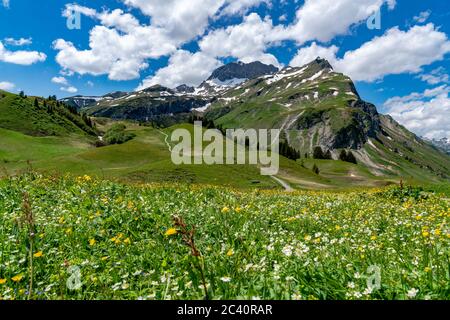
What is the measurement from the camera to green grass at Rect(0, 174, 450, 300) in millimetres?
4672

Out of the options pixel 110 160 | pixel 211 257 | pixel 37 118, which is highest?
pixel 37 118

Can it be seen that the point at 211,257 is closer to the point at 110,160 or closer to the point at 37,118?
the point at 110,160

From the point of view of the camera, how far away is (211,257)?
6.19 metres

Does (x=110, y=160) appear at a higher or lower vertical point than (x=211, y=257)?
higher

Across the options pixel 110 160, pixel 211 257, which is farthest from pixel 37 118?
pixel 211 257

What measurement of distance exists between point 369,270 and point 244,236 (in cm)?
332

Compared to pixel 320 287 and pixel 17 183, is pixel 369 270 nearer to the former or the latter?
pixel 320 287

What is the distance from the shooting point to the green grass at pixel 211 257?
184 inches

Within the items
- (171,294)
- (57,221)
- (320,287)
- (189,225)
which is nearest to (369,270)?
(320,287)

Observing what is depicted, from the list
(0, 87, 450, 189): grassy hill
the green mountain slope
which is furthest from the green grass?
the green mountain slope

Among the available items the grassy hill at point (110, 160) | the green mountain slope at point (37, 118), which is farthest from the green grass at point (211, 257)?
the green mountain slope at point (37, 118)

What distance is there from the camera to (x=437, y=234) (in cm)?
726

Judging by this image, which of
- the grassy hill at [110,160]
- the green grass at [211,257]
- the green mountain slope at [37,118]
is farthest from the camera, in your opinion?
the green mountain slope at [37,118]

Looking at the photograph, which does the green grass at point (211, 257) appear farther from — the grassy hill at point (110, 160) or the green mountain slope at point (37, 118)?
the green mountain slope at point (37, 118)
